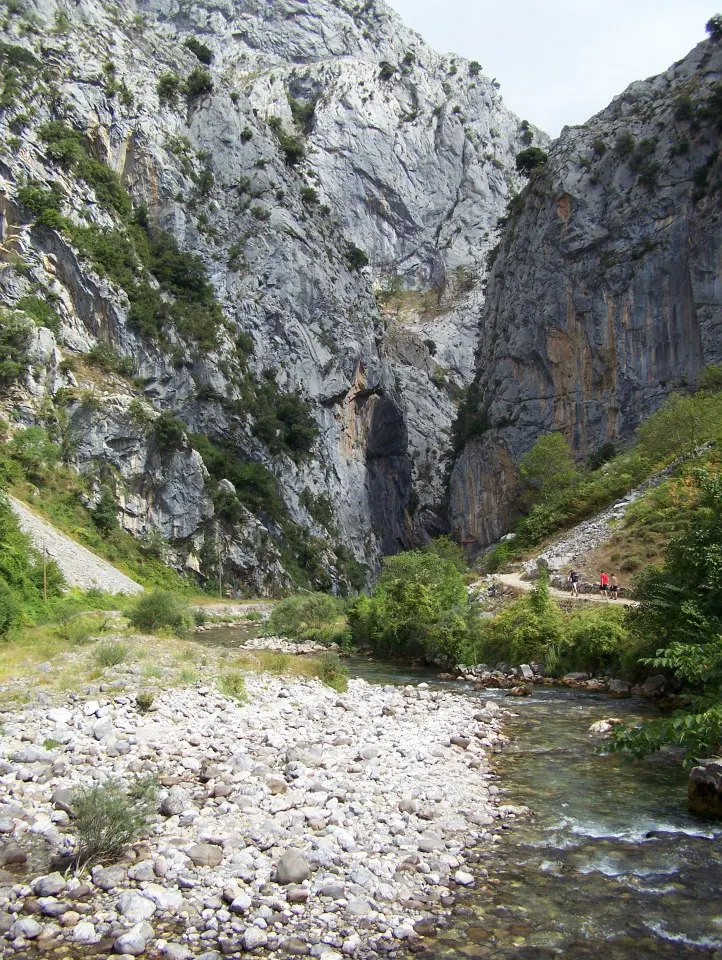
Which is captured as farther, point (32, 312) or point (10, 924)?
point (32, 312)

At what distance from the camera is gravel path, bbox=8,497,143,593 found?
32875 millimetres

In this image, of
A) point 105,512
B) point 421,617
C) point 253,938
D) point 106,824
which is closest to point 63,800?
point 106,824

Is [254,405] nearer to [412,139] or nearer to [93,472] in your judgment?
[93,472]

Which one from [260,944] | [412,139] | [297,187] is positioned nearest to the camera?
[260,944]

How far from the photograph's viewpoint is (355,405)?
7619cm

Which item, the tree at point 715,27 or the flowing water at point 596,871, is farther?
the tree at point 715,27

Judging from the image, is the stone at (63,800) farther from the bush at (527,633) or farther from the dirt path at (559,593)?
the dirt path at (559,593)

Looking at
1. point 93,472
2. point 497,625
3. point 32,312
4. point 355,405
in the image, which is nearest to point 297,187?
point 355,405

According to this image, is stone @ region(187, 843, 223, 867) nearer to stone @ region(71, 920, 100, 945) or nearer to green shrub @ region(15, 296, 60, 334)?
stone @ region(71, 920, 100, 945)

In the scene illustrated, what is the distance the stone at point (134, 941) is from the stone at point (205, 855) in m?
1.27

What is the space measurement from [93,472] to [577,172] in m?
48.6

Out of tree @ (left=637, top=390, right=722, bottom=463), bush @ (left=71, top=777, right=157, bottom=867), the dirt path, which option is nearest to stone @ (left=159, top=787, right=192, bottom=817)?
bush @ (left=71, top=777, right=157, bottom=867)

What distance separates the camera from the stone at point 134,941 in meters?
5.67

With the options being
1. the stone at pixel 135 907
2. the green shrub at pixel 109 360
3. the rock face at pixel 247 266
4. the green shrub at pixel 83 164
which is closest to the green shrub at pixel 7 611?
the stone at pixel 135 907
